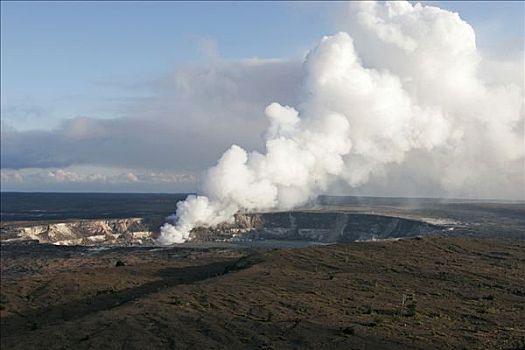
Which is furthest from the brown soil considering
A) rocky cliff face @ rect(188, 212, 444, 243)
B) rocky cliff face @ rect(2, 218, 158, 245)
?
rocky cliff face @ rect(188, 212, 444, 243)

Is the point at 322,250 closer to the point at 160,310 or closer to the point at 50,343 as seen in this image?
the point at 160,310

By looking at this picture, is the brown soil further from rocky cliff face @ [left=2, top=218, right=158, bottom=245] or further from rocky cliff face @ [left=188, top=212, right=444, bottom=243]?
rocky cliff face @ [left=188, top=212, right=444, bottom=243]

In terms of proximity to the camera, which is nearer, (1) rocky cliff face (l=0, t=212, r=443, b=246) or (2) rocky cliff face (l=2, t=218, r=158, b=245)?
(2) rocky cliff face (l=2, t=218, r=158, b=245)

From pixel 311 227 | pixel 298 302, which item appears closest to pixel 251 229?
pixel 311 227

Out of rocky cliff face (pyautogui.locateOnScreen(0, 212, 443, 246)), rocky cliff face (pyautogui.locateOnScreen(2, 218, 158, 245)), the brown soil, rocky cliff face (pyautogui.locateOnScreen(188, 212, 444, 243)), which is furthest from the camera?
rocky cliff face (pyautogui.locateOnScreen(188, 212, 444, 243))

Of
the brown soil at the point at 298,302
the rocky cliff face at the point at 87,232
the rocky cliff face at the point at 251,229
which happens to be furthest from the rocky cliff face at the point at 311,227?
the brown soil at the point at 298,302

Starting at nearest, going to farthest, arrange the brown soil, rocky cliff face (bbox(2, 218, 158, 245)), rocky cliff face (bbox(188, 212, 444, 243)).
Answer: the brown soil
rocky cliff face (bbox(2, 218, 158, 245))
rocky cliff face (bbox(188, 212, 444, 243))

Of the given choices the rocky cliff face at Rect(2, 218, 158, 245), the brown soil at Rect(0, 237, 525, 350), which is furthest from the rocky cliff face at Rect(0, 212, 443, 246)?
the brown soil at Rect(0, 237, 525, 350)
